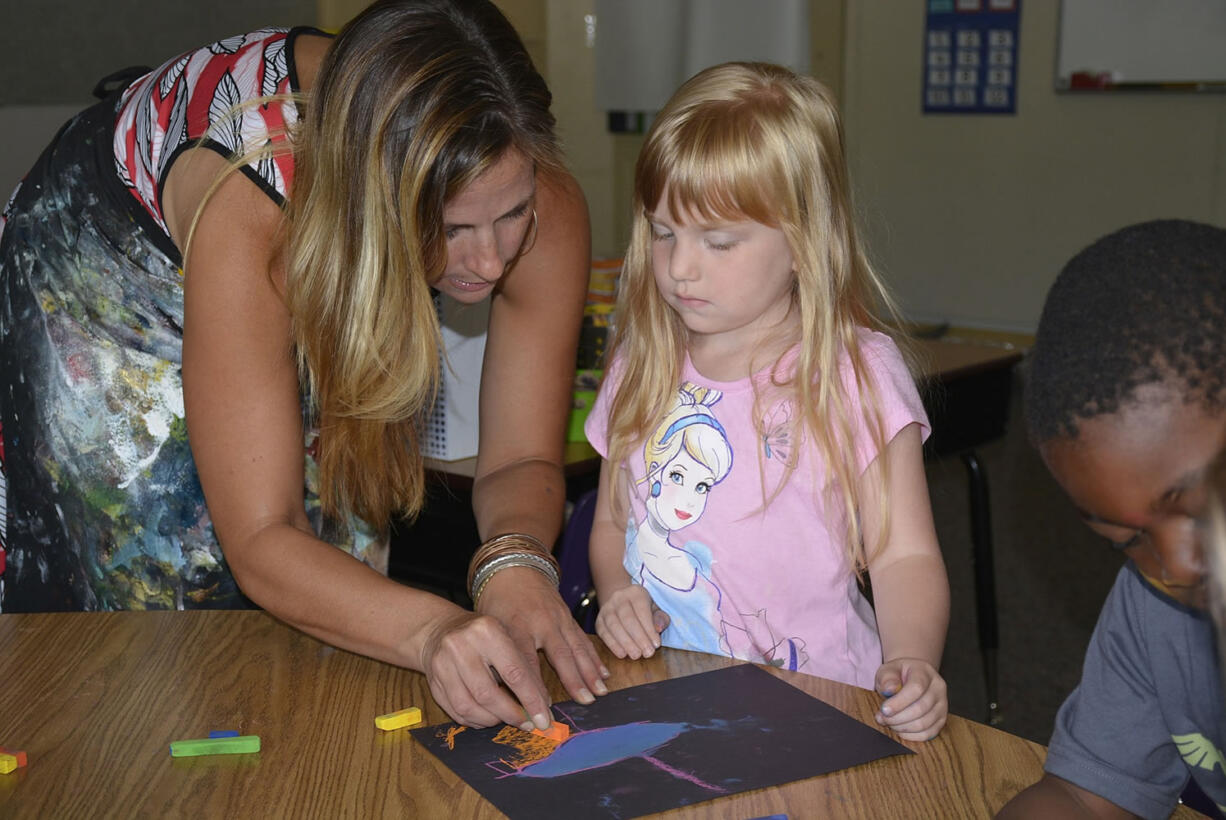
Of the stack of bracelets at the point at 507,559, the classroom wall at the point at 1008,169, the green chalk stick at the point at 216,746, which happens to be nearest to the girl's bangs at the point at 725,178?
the stack of bracelets at the point at 507,559

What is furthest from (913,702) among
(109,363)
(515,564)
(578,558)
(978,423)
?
(978,423)

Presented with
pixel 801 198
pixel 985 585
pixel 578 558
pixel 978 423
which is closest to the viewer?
pixel 801 198

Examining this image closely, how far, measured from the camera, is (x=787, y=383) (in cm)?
147

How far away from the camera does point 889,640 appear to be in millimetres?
1324

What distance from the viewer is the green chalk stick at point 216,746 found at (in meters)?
1.06

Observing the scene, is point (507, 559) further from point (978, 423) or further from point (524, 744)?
point (978, 423)

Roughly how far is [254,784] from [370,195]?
1.80 feet

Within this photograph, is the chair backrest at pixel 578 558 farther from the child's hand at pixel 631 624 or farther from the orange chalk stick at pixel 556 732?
the orange chalk stick at pixel 556 732

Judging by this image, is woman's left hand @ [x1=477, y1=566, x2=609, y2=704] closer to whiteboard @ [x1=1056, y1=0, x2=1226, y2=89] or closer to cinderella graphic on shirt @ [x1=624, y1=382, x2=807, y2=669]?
cinderella graphic on shirt @ [x1=624, y1=382, x2=807, y2=669]

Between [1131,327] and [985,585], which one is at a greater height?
[1131,327]

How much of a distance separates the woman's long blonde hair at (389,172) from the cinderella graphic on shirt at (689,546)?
0.34 metres

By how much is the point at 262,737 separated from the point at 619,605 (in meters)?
0.40

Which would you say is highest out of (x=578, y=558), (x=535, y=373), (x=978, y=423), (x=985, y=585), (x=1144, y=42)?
(x=1144, y=42)

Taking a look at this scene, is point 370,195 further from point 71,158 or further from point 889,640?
point 889,640
